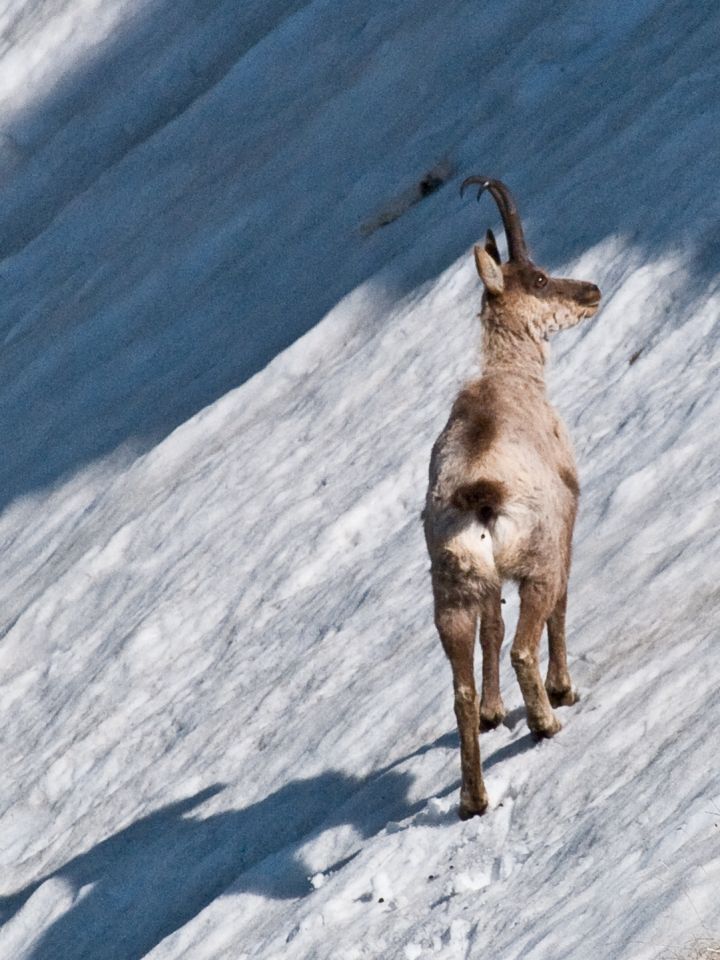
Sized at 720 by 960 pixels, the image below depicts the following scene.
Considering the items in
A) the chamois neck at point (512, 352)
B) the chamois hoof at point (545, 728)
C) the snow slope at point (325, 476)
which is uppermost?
the chamois neck at point (512, 352)

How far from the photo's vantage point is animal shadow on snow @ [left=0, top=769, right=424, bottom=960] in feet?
41.3

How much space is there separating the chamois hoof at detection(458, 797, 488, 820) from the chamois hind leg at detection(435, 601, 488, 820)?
0.10 meters

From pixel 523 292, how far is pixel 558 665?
106 inches

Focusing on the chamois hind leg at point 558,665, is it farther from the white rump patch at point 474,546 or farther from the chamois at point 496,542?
the white rump patch at point 474,546

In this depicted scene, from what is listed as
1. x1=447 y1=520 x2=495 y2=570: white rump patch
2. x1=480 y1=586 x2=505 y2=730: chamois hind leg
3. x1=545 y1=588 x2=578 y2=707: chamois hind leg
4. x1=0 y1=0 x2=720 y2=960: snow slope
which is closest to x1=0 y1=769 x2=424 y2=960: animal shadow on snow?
x1=0 y1=0 x2=720 y2=960: snow slope

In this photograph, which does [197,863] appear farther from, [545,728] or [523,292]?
[523,292]

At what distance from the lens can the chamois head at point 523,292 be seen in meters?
12.9

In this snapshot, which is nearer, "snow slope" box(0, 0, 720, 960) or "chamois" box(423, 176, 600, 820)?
"chamois" box(423, 176, 600, 820)

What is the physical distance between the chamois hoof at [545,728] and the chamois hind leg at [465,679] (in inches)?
26.7

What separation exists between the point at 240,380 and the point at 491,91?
5794 mm

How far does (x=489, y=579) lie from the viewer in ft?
35.6

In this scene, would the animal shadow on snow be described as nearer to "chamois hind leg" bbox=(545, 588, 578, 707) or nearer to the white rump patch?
"chamois hind leg" bbox=(545, 588, 578, 707)

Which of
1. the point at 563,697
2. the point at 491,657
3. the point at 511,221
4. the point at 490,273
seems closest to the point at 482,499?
the point at 491,657

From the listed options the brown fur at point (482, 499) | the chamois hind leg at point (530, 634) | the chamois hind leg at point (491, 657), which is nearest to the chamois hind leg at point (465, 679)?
the chamois hind leg at point (491, 657)
